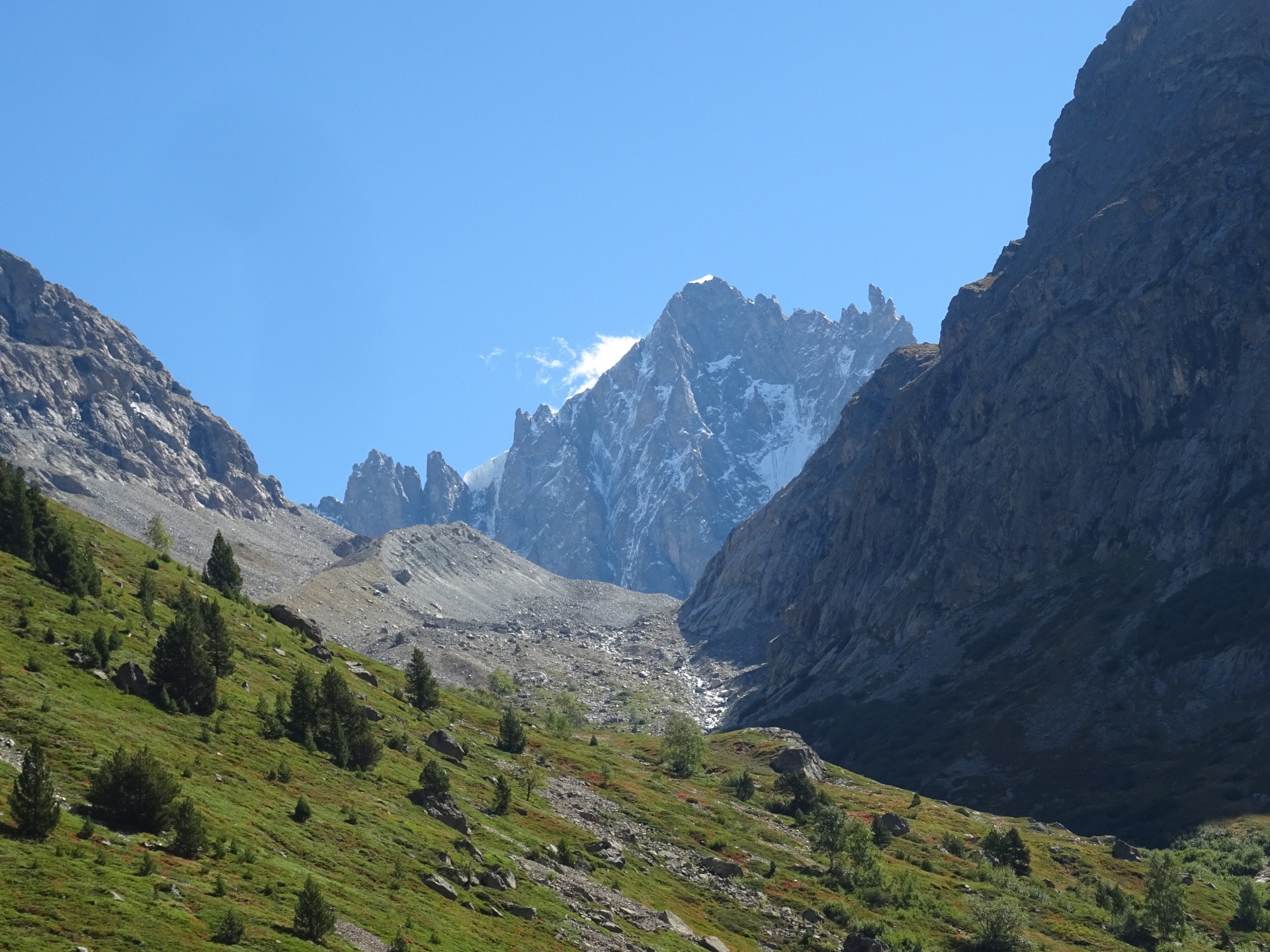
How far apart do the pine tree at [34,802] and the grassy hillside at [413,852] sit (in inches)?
20.9

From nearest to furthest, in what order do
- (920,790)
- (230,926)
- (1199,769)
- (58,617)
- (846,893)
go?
(230,926), (58,617), (846,893), (1199,769), (920,790)

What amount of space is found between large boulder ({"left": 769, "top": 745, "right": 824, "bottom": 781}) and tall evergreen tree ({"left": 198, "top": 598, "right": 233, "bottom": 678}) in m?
66.5

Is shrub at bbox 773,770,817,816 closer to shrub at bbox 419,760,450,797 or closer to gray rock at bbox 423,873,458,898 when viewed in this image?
shrub at bbox 419,760,450,797

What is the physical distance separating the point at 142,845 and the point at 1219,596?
16701 centimetres

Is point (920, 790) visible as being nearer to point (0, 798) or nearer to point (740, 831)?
point (740, 831)

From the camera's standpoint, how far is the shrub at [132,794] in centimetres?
3700

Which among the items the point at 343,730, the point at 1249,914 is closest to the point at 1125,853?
the point at 1249,914

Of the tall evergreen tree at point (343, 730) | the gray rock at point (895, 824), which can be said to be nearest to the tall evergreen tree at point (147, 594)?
the tall evergreen tree at point (343, 730)

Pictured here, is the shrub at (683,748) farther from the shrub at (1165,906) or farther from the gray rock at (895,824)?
the shrub at (1165,906)

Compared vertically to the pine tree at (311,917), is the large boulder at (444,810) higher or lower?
higher

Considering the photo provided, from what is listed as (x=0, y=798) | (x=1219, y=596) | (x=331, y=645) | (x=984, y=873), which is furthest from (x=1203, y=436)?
(x=0, y=798)

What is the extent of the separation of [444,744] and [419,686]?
17.9m

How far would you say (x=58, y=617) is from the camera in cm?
5788

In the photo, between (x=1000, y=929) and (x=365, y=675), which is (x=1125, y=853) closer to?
(x=1000, y=929)
